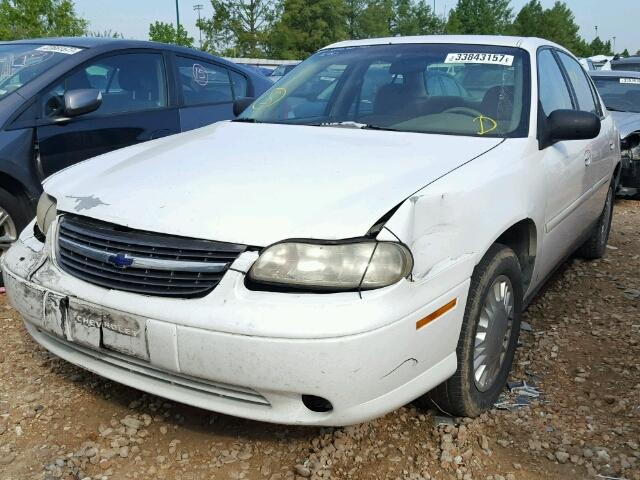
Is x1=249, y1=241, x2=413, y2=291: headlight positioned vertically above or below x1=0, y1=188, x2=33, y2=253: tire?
above

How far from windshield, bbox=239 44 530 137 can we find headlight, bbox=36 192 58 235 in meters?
1.28

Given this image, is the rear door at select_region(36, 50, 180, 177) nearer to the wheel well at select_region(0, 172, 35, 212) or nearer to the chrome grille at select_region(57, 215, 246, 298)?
the wheel well at select_region(0, 172, 35, 212)

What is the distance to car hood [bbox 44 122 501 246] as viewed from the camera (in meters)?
2.09

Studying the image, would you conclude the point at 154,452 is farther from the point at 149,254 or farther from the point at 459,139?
the point at 459,139

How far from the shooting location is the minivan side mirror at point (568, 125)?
2998 mm

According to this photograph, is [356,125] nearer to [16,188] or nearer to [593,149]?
[593,149]

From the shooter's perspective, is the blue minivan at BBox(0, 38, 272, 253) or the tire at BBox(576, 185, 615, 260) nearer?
the blue minivan at BBox(0, 38, 272, 253)

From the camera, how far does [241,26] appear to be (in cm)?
4684

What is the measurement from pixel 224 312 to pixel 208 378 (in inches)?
9.4

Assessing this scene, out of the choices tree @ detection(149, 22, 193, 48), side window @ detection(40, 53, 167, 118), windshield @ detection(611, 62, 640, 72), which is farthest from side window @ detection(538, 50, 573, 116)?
tree @ detection(149, 22, 193, 48)

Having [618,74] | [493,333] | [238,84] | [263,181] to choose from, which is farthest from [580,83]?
[618,74]

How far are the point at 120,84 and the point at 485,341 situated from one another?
10.7ft

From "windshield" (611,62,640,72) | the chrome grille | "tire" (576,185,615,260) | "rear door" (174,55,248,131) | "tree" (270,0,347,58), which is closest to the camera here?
the chrome grille

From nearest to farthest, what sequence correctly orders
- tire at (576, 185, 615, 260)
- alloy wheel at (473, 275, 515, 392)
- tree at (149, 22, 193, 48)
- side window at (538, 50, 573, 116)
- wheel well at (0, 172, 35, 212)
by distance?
alloy wheel at (473, 275, 515, 392)
side window at (538, 50, 573, 116)
wheel well at (0, 172, 35, 212)
tire at (576, 185, 615, 260)
tree at (149, 22, 193, 48)
